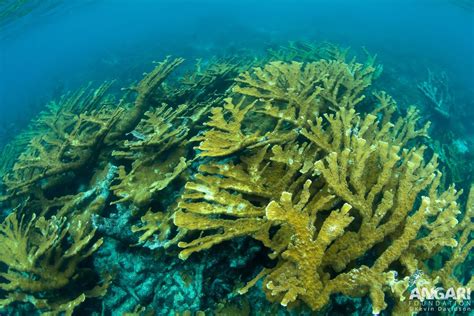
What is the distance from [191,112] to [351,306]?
344 cm

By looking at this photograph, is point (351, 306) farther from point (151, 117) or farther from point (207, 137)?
point (151, 117)

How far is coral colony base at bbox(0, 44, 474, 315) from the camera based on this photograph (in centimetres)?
204

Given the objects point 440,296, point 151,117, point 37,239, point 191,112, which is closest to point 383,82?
point 191,112

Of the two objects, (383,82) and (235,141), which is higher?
(235,141)

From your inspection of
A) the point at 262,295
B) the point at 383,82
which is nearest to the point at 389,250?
the point at 262,295

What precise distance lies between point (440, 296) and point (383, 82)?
8.74 meters

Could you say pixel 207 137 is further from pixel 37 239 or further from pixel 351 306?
pixel 37 239

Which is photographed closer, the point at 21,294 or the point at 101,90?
the point at 21,294

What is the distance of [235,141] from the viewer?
9.75ft

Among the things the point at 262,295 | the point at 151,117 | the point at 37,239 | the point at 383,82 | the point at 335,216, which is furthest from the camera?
the point at 383,82

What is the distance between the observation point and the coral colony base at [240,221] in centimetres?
204

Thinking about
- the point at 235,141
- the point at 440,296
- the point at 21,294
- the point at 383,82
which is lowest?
the point at 383,82

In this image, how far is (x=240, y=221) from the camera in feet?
7.49

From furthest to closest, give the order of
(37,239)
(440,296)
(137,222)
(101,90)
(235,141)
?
(101,90)
(37,239)
(137,222)
(235,141)
(440,296)
